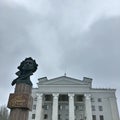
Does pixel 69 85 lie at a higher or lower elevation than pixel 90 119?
higher

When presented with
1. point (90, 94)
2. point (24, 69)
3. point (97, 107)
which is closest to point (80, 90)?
point (90, 94)

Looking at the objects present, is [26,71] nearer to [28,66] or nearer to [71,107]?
[28,66]

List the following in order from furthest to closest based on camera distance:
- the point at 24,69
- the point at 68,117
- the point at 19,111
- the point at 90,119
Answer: the point at 68,117, the point at 90,119, the point at 24,69, the point at 19,111

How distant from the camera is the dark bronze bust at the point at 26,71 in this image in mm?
13953

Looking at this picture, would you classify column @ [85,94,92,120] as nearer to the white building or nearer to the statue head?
the white building

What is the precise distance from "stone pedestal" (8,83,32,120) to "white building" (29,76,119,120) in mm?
29688

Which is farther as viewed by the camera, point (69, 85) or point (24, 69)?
point (69, 85)

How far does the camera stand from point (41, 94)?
44.0 m

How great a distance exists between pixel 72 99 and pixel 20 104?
103 feet

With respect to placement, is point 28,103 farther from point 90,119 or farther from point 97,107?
point 97,107

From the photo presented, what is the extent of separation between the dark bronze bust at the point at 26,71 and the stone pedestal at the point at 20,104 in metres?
0.78

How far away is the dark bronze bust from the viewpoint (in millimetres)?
13953

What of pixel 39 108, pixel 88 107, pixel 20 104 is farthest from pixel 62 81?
pixel 20 104

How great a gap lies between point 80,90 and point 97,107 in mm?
5946
